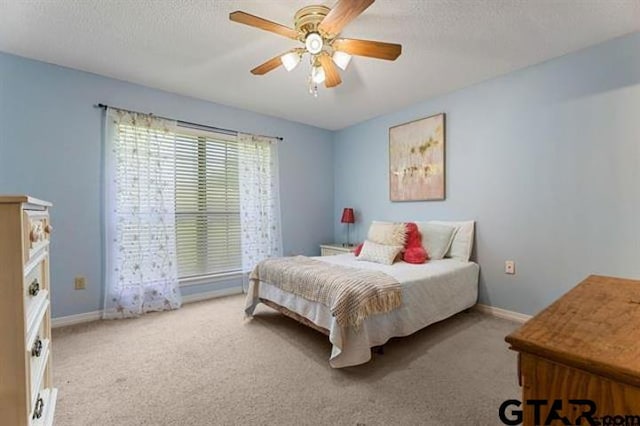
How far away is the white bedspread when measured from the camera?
197cm

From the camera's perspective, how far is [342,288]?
2053 mm

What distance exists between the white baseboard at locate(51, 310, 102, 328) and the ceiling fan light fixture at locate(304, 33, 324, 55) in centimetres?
306

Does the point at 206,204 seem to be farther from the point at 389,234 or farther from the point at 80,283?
the point at 389,234

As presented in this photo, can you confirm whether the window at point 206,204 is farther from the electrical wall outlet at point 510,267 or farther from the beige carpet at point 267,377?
the electrical wall outlet at point 510,267

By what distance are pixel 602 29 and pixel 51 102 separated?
4524mm

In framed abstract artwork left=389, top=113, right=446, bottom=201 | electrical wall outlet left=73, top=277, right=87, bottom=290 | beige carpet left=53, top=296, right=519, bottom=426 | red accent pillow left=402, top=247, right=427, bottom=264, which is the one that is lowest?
beige carpet left=53, top=296, right=519, bottom=426

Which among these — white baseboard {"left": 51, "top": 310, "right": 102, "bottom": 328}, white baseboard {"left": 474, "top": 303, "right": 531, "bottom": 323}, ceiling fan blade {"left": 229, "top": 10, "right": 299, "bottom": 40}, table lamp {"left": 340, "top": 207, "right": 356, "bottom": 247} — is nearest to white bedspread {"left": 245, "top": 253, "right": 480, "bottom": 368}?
white baseboard {"left": 474, "top": 303, "right": 531, "bottom": 323}

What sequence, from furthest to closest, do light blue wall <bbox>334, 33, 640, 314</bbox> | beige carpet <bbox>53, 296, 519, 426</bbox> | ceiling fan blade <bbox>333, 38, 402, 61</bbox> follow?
light blue wall <bbox>334, 33, 640, 314</bbox>, ceiling fan blade <bbox>333, 38, 402, 61</bbox>, beige carpet <bbox>53, 296, 519, 426</bbox>

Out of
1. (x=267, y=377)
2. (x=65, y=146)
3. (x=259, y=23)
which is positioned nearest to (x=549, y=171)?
(x=259, y=23)

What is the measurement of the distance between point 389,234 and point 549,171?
5.02 ft

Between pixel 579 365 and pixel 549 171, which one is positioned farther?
pixel 549 171

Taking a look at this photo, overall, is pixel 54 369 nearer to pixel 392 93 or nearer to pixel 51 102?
pixel 51 102

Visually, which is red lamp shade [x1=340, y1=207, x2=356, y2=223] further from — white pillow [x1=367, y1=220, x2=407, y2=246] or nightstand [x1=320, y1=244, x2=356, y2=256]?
white pillow [x1=367, y1=220, x2=407, y2=246]

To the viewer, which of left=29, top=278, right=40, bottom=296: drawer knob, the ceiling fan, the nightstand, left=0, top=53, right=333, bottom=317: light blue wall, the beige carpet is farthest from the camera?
the nightstand
